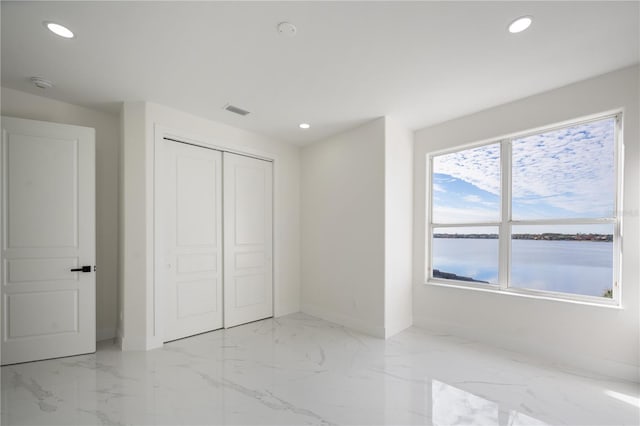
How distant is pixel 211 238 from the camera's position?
3.85 meters

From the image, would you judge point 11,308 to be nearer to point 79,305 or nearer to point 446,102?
point 79,305

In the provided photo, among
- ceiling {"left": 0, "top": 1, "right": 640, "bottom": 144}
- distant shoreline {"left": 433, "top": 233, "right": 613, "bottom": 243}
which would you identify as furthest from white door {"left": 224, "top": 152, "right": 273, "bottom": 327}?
distant shoreline {"left": 433, "top": 233, "right": 613, "bottom": 243}

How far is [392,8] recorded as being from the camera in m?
1.88

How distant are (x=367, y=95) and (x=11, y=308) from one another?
4.03 m

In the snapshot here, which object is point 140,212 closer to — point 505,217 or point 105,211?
point 105,211

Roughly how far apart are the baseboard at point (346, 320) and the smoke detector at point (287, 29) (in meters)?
3.17

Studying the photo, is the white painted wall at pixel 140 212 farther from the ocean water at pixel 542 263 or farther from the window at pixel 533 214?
the ocean water at pixel 542 263

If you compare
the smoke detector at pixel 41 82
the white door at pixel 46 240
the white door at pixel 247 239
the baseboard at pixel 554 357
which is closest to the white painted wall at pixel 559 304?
the baseboard at pixel 554 357

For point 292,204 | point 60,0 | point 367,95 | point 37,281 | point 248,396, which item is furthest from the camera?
point 292,204

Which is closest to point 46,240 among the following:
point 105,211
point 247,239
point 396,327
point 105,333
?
point 105,211

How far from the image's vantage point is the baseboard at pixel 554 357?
8.36 ft

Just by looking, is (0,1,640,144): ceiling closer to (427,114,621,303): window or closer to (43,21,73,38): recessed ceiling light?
(43,21,73,38): recessed ceiling light

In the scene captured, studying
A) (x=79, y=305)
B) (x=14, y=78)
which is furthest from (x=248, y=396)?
(x=14, y=78)

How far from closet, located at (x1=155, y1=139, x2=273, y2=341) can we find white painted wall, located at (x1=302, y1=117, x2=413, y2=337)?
0.80 m
